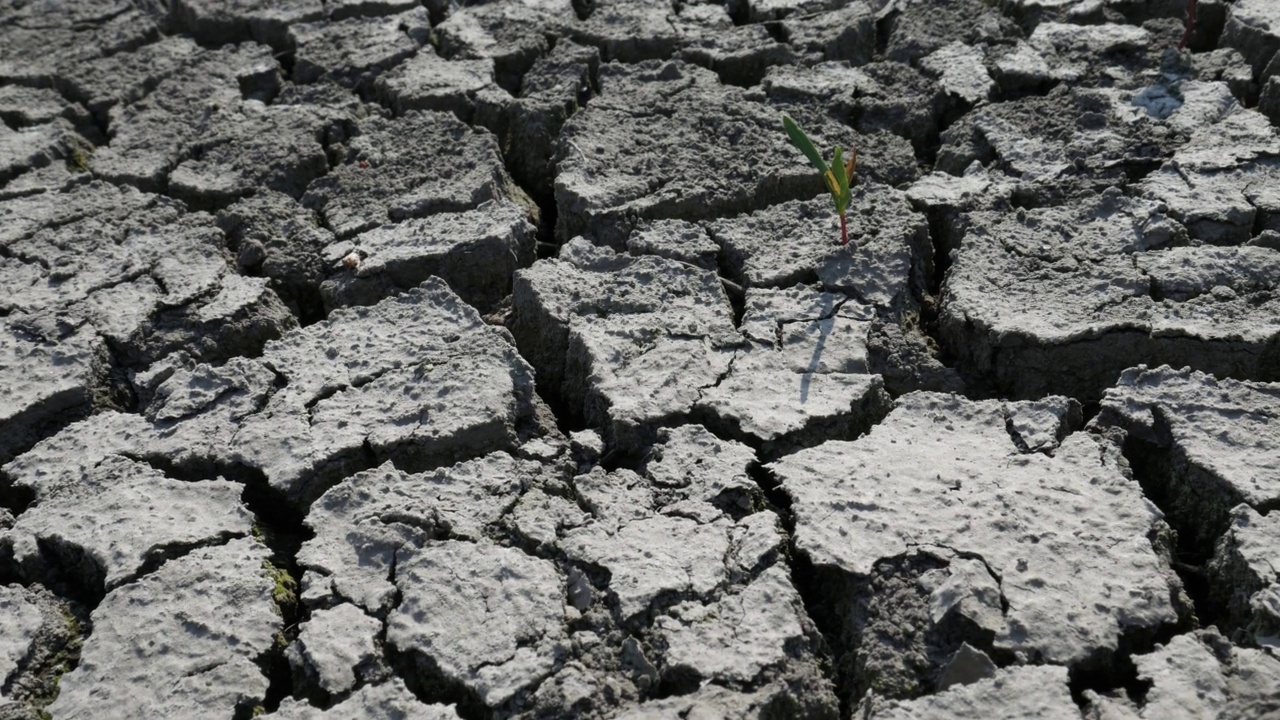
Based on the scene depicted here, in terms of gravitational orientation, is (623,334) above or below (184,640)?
above

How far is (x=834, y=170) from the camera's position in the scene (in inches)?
Result: 87.7

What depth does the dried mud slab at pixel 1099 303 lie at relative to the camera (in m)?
1.99

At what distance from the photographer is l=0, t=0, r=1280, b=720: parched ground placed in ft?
5.26

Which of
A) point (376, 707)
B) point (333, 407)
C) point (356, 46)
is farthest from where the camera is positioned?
point (356, 46)

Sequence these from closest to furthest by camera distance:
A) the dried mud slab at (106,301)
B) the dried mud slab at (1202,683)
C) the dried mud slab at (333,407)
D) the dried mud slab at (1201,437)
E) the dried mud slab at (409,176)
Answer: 1. the dried mud slab at (1202,683)
2. the dried mud slab at (1201,437)
3. the dried mud slab at (333,407)
4. the dried mud slab at (106,301)
5. the dried mud slab at (409,176)

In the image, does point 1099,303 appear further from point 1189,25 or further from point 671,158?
point 1189,25

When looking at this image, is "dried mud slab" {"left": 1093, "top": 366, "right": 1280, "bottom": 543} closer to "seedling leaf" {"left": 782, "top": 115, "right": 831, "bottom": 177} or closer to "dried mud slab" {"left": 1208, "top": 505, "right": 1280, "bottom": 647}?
"dried mud slab" {"left": 1208, "top": 505, "right": 1280, "bottom": 647}

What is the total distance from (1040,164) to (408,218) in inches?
54.2

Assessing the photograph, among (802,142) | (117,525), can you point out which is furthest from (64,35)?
(802,142)

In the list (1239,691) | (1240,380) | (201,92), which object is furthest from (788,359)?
(201,92)

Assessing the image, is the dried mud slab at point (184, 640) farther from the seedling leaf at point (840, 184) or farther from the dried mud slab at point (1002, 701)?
the seedling leaf at point (840, 184)

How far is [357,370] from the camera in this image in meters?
2.13

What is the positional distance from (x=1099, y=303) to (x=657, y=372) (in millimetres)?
809

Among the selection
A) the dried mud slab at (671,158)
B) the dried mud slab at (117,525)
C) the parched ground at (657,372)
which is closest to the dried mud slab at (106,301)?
the parched ground at (657,372)
